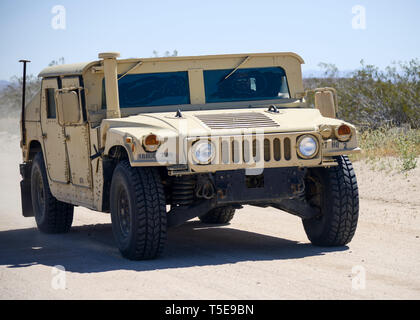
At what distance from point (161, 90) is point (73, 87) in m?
1.00

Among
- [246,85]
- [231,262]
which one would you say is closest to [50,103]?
[246,85]

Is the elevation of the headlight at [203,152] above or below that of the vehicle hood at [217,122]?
below

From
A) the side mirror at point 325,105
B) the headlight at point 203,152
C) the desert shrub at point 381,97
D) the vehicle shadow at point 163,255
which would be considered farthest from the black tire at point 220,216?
the desert shrub at point 381,97

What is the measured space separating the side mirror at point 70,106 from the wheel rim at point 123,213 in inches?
48.2

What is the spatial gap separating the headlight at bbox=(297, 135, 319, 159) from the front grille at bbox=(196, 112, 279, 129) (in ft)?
0.97

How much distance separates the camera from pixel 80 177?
29.8 ft

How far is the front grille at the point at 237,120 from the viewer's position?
24.8 feet

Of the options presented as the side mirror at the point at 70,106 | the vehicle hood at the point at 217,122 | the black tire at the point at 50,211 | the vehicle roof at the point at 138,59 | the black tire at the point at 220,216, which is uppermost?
the vehicle roof at the point at 138,59

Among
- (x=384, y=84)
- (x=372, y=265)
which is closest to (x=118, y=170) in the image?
(x=372, y=265)

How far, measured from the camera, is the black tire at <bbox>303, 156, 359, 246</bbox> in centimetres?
781

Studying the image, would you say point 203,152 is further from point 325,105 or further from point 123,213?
point 325,105

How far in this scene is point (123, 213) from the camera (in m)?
7.88

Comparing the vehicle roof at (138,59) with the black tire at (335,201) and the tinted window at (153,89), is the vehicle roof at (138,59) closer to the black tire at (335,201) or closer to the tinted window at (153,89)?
the tinted window at (153,89)

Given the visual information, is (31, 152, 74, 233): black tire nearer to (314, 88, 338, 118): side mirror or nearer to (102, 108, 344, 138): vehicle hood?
(102, 108, 344, 138): vehicle hood
